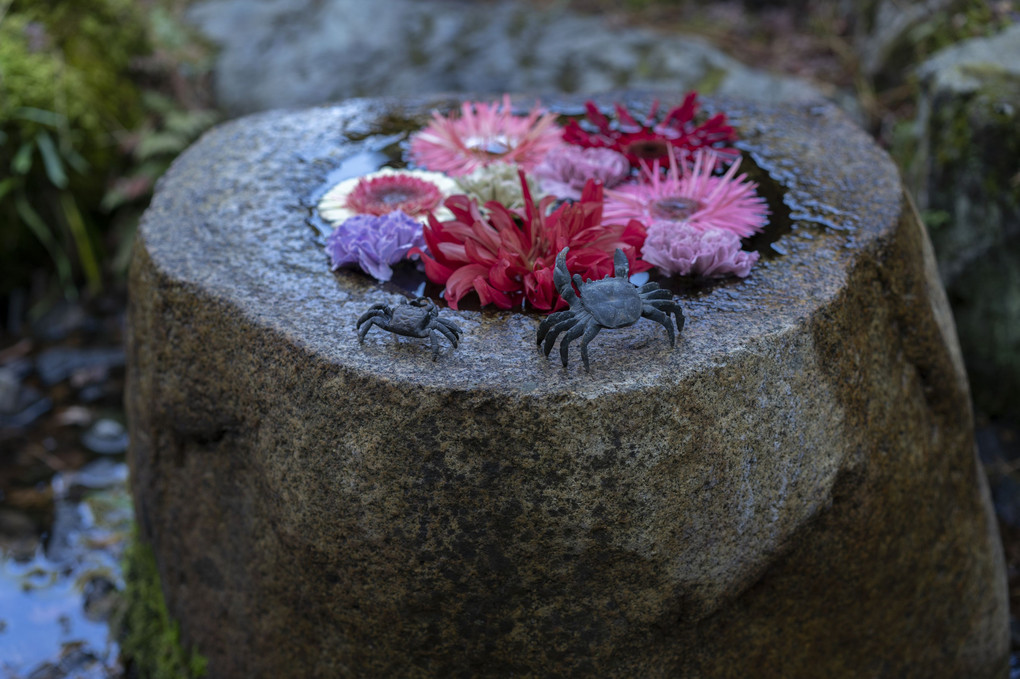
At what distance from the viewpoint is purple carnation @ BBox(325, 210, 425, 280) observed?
237 centimetres

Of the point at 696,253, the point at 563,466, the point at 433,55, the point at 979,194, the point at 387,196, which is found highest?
the point at 696,253

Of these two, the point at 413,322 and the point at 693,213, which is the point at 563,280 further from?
the point at 693,213

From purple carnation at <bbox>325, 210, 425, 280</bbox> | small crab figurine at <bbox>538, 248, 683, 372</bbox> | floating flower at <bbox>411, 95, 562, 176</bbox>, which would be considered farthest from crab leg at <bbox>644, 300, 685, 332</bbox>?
floating flower at <bbox>411, 95, 562, 176</bbox>

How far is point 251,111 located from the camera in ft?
18.7

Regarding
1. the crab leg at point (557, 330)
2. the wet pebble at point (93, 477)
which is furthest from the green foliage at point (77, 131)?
the crab leg at point (557, 330)

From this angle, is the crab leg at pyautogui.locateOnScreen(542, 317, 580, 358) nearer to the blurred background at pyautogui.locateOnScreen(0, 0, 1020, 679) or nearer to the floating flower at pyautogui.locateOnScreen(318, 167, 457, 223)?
the floating flower at pyautogui.locateOnScreen(318, 167, 457, 223)

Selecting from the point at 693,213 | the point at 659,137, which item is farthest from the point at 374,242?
the point at 659,137

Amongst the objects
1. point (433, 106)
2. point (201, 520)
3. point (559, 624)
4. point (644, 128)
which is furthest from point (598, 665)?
point (433, 106)

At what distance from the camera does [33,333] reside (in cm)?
520

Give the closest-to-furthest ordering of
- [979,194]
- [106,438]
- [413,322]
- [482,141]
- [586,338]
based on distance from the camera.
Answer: [586,338]
[413,322]
[482,141]
[979,194]
[106,438]

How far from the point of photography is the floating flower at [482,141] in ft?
9.45

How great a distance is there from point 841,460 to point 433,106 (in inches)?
80.5

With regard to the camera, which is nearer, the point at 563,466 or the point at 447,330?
the point at 563,466

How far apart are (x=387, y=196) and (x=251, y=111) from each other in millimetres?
3402
